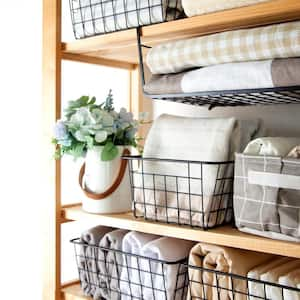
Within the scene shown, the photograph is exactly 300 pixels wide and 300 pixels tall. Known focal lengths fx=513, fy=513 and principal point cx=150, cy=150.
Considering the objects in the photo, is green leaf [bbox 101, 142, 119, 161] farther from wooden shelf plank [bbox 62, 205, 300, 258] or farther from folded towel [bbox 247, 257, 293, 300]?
folded towel [bbox 247, 257, 293, 300]

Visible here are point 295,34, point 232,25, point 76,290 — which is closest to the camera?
point 295,34

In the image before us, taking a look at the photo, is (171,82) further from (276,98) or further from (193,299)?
(193,299)

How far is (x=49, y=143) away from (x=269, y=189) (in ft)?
2.09

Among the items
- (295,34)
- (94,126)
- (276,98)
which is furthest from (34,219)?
(295,34)

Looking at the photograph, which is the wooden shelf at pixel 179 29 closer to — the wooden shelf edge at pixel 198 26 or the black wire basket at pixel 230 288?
the wooden shelf edge at pixel 198 26

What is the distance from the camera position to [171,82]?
1.18 m

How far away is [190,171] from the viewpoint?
1.19 metres

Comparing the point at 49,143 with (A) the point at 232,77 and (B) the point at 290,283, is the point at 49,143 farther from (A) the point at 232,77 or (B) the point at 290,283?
(B) the point at 290,283

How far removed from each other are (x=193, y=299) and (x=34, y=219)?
2.55 feet

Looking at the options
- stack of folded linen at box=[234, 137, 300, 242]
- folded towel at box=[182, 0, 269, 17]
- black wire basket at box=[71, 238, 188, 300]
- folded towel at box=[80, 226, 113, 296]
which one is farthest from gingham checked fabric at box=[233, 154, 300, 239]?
folded towel at box=[80, 226, 113, 296]

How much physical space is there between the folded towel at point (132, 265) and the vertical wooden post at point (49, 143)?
7.8 inches

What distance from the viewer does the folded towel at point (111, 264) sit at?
1335 mm

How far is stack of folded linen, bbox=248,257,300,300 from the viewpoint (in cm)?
103

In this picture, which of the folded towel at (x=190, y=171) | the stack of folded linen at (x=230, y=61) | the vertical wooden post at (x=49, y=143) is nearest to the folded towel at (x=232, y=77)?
the stack of folded linen at (x=230, y=61)
